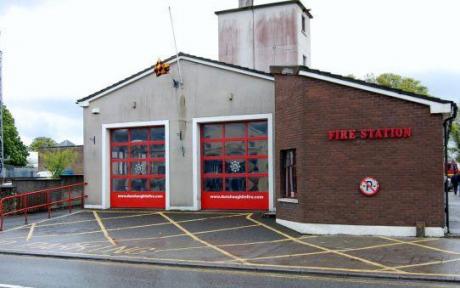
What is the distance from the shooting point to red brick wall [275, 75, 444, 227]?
1306cm

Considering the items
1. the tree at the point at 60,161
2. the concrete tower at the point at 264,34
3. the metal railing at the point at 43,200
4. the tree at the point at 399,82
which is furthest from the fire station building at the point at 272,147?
the tree at the point at 399,82

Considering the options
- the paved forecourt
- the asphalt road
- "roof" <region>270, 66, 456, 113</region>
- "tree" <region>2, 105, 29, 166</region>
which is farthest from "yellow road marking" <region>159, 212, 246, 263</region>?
"tree" <region>2, 105, 29, 166</region>

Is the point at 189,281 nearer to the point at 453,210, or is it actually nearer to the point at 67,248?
the point at 67,248

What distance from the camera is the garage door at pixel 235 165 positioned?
18484 millimetres

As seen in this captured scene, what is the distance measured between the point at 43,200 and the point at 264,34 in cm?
1592

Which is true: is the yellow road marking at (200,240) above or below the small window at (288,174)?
below

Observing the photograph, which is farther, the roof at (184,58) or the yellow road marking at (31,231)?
the roof at (184,58)

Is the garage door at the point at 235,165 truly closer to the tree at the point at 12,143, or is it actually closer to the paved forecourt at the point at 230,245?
the paved forecourt at the point at 230,245

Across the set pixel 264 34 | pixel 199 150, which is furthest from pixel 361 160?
pixel 264 34

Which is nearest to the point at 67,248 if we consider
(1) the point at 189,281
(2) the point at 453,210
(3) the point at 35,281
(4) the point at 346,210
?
(3) the point at 35,281

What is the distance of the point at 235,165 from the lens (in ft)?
62.1

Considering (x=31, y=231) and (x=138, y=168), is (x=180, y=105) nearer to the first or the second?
(x=138, y=168)

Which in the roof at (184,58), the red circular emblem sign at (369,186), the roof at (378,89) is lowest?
the red circular emblem sign at (369,186)

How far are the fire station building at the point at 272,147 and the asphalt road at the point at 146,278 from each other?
15.6 feet
